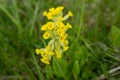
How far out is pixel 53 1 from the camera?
8.05 feet

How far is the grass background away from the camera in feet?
5.80

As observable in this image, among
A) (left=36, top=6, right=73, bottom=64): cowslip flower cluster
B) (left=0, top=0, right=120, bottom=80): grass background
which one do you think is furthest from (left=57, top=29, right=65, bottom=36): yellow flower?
(left=0, top=0, right=120, bottom=80): grass background

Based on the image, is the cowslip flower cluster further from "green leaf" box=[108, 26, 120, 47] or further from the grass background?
"green leaf" box=[108, 26, 120, 47]

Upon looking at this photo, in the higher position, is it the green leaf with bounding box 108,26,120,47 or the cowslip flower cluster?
the cowslip flower cluster

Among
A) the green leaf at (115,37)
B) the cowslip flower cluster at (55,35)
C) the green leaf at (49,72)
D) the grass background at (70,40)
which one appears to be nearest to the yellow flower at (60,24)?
the cowslip flower cluster at (55,35)

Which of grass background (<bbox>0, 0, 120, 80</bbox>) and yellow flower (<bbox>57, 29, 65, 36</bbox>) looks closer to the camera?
yellow flower (<bbox>57, 29, 65, 36</bbox>)

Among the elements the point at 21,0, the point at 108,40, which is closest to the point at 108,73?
the point at 108,40

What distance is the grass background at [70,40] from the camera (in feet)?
5.80

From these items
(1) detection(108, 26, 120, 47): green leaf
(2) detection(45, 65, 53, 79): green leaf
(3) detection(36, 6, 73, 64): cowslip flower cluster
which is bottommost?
(2) detection(45, 65, 53, 79): green leaf

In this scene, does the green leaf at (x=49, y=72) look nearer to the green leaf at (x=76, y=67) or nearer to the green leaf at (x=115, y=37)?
the green leaf at (x=76, y=67)

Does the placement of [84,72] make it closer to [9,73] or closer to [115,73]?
[115,73]

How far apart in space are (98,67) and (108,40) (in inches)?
13.3

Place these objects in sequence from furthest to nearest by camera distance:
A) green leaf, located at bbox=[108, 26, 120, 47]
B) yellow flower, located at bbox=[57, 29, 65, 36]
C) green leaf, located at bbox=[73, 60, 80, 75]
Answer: green leaf, located at bbox=[108, 26, 120, 47], green leaf, located at bbox=[73, 60, 80, 75], yellow flower, located at bbox=[57, 29, 65, 36]

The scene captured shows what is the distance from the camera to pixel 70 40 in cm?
186
